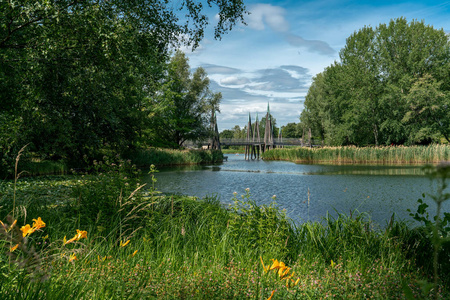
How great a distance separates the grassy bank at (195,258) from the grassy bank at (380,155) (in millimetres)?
24588

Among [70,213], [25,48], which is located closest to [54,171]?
[25,48]

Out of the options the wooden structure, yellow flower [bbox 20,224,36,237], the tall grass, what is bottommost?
the tall grass

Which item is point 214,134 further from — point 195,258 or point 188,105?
point 195,258

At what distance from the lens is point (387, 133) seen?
1423 inches

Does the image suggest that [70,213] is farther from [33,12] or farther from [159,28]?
[159,28]

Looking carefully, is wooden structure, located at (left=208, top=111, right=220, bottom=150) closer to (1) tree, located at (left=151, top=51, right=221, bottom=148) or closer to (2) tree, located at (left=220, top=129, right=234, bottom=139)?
(1) tree, located at (left=151, top=51, right=221, bottom=148)

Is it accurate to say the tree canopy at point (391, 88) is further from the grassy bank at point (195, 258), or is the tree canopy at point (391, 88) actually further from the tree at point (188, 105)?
the grassy bank at point (195, 258)

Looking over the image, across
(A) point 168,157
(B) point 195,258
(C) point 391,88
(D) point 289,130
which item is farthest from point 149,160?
(D) point 289,130

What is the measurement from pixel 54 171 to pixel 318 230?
1484 centimetres

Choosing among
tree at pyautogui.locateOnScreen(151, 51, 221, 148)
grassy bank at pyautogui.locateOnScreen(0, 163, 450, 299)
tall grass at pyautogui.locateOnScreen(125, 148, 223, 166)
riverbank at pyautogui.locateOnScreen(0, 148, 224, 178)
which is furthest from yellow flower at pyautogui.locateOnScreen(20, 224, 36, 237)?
tree at pyautogui.locateOnScreen(151, 51, 221, 148)

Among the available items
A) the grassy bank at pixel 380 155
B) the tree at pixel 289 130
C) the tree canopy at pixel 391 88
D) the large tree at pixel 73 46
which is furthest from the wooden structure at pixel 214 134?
the tree at pixel 289 130

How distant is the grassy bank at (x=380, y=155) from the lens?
24953 millimetres

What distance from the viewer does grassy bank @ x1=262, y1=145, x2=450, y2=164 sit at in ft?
81.9

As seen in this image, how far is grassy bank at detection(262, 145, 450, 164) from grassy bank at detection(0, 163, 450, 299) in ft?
80.7
